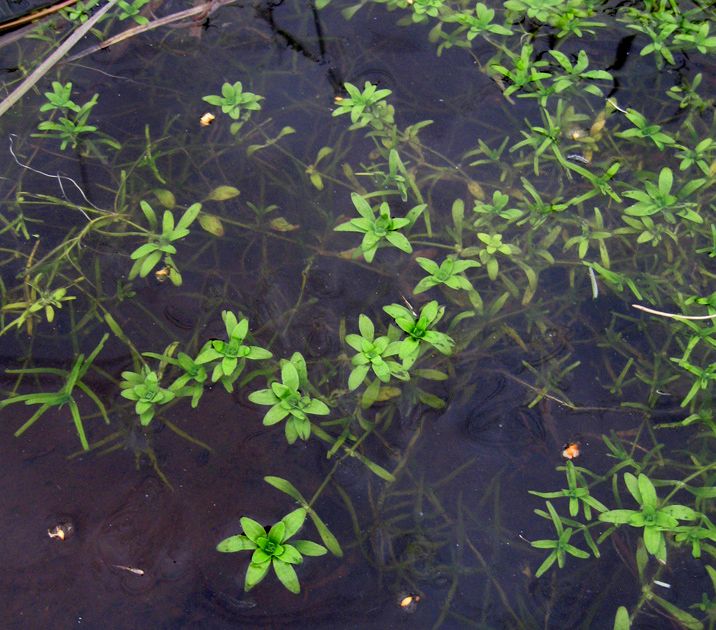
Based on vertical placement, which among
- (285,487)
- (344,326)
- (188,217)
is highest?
(188,217)

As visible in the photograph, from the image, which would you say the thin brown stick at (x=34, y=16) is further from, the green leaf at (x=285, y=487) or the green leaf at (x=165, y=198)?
the green leaf at (x=285, y=487)

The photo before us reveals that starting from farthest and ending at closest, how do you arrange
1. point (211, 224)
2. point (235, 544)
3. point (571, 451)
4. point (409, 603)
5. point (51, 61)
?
point (51, 61) < point (211, 224) < point (571, 451) < point (409, 603) < point (235, 544)

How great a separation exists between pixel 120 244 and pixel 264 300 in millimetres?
735

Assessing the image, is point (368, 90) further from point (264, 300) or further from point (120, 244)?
point (120, 244)

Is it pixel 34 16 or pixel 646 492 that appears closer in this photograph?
pixel 646 492

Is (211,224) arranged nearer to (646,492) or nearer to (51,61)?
(51,61)

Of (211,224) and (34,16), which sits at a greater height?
(34,16)

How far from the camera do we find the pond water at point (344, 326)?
2.49 metres

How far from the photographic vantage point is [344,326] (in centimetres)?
287

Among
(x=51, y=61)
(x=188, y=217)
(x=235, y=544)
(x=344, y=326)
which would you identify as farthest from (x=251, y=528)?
(x=51, y=61)

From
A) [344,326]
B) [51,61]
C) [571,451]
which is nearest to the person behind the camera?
[571,451]

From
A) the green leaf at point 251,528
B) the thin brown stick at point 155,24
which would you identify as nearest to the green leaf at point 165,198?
the thin brown stick at point 155,24

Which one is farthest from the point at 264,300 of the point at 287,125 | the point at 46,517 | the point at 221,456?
the point at 46,517

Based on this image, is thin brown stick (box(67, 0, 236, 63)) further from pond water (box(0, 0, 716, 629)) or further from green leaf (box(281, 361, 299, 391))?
green leaf (box(281, 361, 299, 391))
